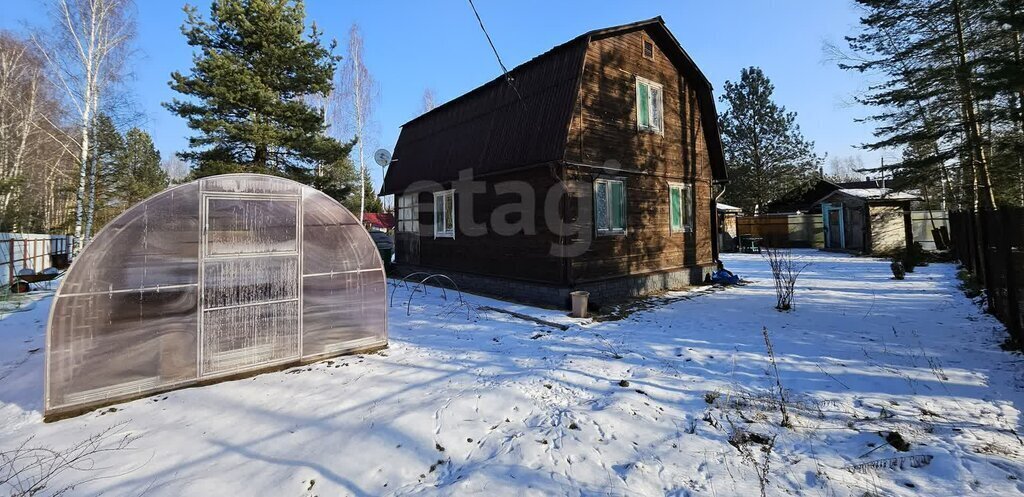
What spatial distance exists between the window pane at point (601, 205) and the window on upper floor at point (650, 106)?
2.33 metres

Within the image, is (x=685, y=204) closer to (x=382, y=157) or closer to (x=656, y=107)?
(x=656, y=107)

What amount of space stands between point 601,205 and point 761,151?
27.8 m

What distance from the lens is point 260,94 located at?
45.1 feet

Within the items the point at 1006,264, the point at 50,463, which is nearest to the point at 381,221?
the point at 50,463

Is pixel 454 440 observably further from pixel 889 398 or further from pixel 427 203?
pixel 427 203

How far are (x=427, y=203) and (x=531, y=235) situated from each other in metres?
5.48

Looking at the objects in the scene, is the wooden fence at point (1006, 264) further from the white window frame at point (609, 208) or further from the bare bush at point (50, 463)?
the bare bush at point (50, 463)

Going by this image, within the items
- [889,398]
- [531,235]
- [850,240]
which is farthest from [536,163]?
[850,240]

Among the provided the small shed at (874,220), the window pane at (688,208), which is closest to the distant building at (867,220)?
the small shed at (874,220)

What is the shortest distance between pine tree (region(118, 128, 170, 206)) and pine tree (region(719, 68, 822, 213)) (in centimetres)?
3863

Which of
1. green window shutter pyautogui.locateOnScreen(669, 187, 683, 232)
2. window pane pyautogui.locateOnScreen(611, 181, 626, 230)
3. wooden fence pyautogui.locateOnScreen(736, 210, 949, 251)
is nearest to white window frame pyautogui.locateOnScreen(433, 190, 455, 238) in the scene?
window pane pyautogui.locateOnScreen(611, 181, 626, 230)

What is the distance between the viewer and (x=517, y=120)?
10203 millimetres

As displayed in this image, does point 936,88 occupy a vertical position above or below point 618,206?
above

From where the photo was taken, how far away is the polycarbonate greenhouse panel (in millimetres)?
4059
